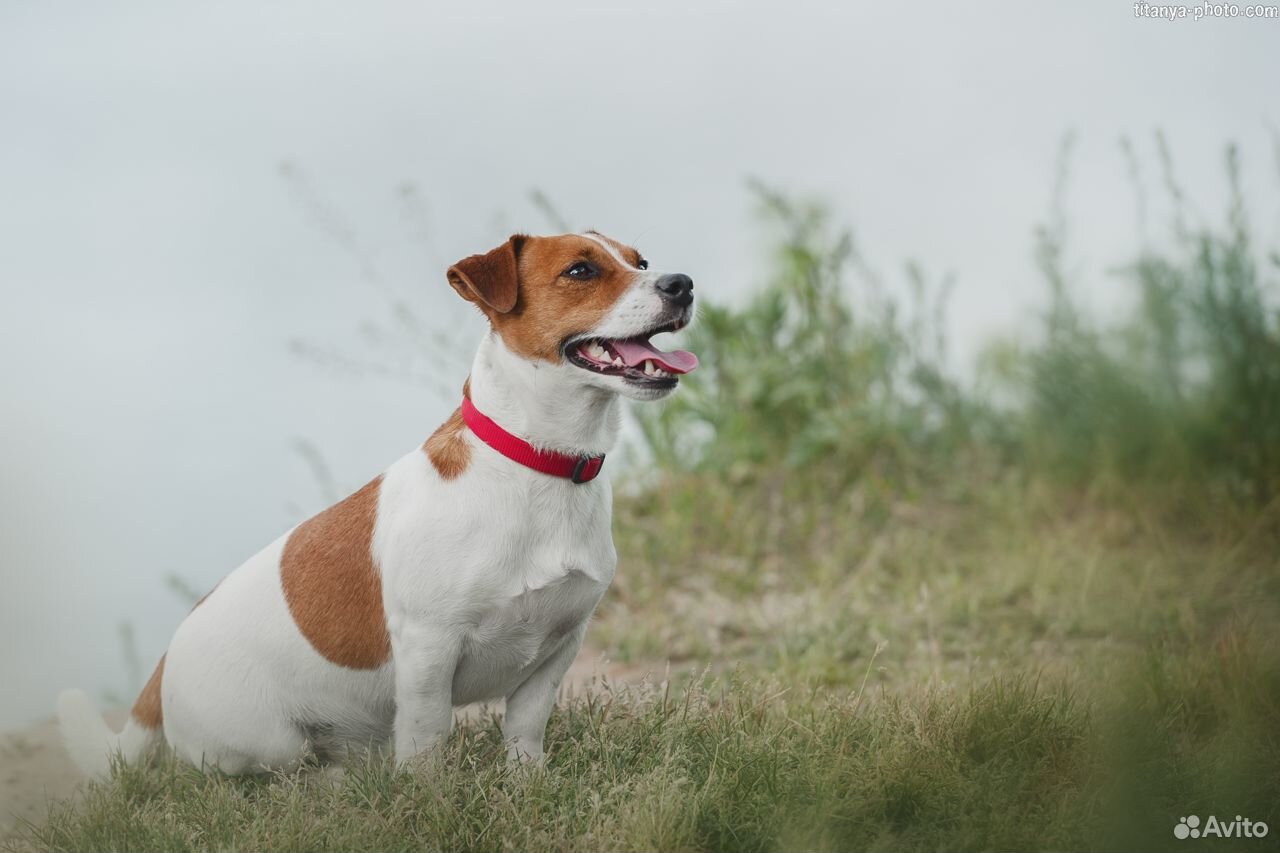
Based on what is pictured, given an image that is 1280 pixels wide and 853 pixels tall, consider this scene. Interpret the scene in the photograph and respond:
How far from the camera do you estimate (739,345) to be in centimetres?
773

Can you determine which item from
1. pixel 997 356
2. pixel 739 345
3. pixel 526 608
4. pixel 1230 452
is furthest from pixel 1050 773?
pixel 997 356

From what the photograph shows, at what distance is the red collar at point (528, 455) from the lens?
3.29 metres

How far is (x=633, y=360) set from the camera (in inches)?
128

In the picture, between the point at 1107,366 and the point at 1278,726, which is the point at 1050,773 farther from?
the point at 1107,366

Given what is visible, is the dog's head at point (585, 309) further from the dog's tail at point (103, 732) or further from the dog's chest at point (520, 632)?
the dog's tail at point (103, 732)

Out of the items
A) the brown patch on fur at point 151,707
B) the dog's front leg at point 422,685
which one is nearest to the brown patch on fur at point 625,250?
the dog's front leg at point 422,685

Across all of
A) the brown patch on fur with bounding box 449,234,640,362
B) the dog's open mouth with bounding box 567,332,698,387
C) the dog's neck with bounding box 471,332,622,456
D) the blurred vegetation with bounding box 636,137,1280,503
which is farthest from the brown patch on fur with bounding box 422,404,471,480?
the blurred vegetation with bounding box 636,137,1280,503

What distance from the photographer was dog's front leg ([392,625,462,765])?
3252 millimetres

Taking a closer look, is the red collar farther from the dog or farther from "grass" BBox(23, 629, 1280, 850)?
"grass" BBox(23, 629, 1280, 850)

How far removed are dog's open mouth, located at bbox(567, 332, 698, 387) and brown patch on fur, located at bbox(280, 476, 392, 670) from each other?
0.81 m

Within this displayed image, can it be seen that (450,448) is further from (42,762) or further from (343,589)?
(42,762)

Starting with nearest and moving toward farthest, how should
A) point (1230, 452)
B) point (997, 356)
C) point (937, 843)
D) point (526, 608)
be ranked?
1. point (937, 843)
2. point (526, 608)
3. point (1230, 452)
4. point (997, 356)

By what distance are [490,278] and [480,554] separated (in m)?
0.77

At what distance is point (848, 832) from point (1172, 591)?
3496 mm
